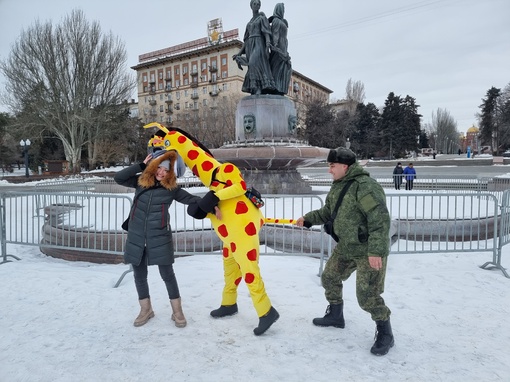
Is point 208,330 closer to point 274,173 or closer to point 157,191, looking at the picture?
point 157,191

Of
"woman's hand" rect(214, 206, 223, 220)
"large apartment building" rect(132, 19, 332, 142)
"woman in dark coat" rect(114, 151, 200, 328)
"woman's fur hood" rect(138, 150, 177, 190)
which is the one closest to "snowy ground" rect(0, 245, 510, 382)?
"woman in dark coat" rect(114, 151, 200, 328)

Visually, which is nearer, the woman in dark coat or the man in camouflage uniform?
the man in camouflage uniform

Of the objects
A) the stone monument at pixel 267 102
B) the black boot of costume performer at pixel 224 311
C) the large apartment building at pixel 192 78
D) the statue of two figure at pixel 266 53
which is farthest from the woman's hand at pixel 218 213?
the large apartment building at pixel 192 78

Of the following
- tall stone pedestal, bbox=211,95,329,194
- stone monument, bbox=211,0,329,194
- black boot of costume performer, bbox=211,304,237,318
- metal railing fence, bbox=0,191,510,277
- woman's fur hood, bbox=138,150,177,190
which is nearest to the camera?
woman's fur hood, bbox=138,150,177,190

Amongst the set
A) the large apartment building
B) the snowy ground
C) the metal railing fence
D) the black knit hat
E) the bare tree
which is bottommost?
the snowy ground

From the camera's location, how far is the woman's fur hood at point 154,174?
3566 mm

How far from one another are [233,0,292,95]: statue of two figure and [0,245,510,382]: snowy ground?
819 cm

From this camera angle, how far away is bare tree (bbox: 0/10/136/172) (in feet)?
105

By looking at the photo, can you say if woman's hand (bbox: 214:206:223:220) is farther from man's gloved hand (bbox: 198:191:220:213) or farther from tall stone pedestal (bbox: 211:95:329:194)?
tall stone pedestal (bbox: 211:95:329:194)

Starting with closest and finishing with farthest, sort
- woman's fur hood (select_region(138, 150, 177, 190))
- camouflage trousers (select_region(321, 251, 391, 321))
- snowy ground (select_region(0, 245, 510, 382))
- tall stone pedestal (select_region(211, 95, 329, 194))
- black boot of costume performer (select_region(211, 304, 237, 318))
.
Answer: snowy ground (select_region(0, 245, 510, 382)), camouflage trousers (select_region(321, 251, 391, 321)), woman's fur hood (select_region(138, 150, 177, 190)), black boot of costume performer (select_region(211, 304, 237, 318)), tall stone pedestal (select_region(211, 95, 329, 194))

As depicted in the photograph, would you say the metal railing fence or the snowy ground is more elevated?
the metal railing fence

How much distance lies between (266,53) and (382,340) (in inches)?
419

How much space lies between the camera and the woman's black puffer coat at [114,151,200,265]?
3602mm

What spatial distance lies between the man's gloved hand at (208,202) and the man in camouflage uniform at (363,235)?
1.12 metres
